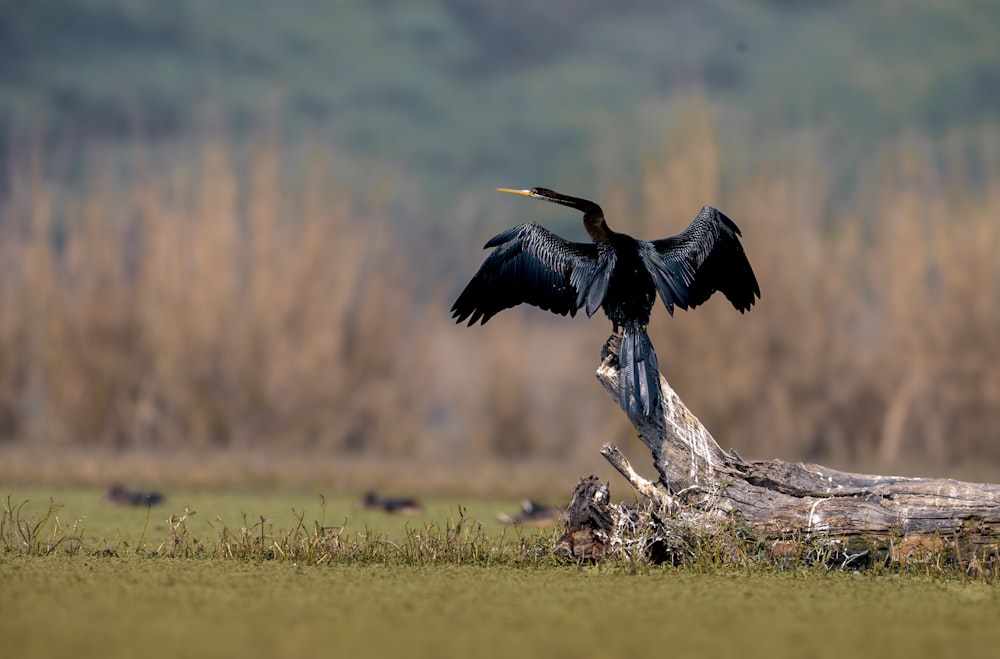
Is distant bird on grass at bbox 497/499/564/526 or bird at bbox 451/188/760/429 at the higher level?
bird at bbox 451/188/760/429

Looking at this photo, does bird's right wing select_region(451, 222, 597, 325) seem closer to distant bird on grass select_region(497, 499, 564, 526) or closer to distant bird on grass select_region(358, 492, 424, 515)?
distant bird on grass select_region(497, 499, 564, 526)

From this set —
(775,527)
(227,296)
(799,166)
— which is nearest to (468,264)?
(227,296)

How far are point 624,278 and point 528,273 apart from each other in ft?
1.51

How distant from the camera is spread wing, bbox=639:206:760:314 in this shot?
5418mm

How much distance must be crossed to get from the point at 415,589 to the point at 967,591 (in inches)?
79.7

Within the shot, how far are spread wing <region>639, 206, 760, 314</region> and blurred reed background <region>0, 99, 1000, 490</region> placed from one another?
6.07 m

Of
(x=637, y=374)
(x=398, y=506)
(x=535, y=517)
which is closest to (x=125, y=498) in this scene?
(x=398, y=506)

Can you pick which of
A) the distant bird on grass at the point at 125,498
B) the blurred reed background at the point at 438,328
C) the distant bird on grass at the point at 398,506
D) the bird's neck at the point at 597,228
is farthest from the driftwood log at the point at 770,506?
the blurred reed background at the point at 438,328

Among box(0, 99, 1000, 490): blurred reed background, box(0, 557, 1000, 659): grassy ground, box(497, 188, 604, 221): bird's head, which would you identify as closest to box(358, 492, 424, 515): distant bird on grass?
box(497, 188, 604, 221): bird's head

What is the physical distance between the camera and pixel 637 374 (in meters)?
5.27

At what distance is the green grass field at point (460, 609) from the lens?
3.43m

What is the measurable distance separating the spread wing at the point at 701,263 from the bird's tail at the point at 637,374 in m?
0.20

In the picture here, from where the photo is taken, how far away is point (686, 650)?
11.2ft

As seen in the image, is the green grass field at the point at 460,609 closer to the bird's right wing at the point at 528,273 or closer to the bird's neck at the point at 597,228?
the bird's right wing at the point at 528,273
